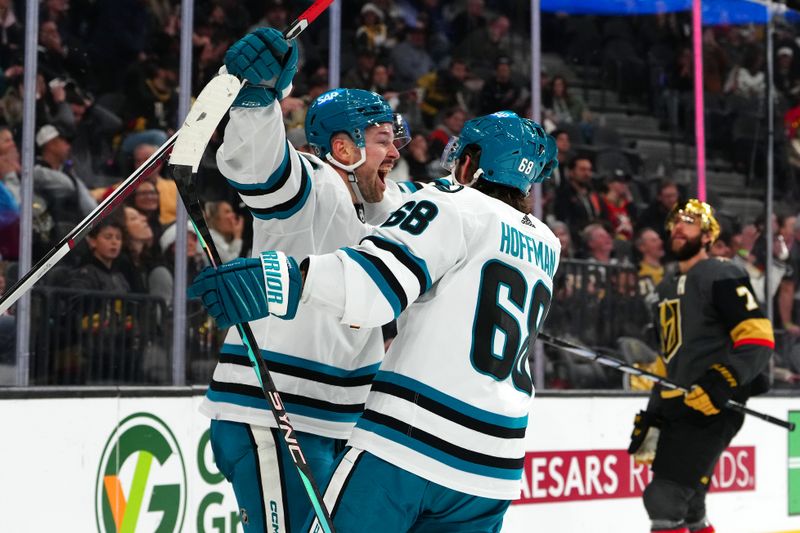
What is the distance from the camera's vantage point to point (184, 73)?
147 inches

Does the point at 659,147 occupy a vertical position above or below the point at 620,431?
above

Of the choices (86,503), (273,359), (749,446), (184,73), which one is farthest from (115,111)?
(749,446)

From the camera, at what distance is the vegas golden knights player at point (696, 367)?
11.8ft

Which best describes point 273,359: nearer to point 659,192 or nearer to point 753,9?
point 659,192

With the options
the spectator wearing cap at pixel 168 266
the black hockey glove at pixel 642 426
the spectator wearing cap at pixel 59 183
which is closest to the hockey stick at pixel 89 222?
the spectator wearing cap at pixel 59 183

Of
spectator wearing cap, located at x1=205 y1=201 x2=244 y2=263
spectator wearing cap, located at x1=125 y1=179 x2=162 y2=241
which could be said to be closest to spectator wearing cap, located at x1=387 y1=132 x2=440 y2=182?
spectator wearing cap, located at x1=205 y1=201 x2=244 y2=263

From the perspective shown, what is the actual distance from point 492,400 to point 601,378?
2.85 m

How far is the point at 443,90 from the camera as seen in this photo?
4.73 m

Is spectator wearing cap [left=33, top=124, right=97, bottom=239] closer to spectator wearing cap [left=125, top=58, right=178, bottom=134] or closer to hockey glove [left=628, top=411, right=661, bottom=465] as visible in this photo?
spectator wearing cap [left=125, top=58, right=178, bottom=134]

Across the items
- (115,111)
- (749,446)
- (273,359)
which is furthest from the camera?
(749,446)

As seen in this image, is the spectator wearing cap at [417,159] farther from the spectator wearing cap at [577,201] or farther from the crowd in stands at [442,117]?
the spectator wearing cap at [577,201]

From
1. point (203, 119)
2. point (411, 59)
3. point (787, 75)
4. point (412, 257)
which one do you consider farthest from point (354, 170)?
point (787, 75)

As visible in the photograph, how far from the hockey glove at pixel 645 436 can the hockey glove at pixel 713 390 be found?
0.21 m

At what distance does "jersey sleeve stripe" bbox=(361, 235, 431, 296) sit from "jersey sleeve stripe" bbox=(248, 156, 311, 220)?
0.36 metres
